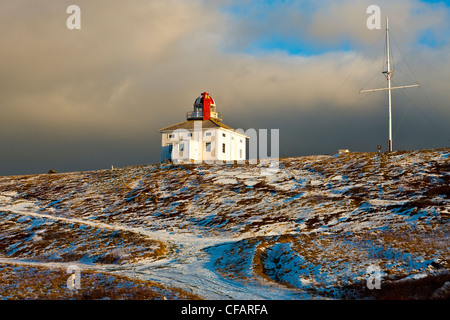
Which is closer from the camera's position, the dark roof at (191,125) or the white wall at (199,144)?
the white wall at (199,144)

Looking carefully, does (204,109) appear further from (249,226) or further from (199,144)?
(249,226)

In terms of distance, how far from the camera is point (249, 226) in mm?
39375

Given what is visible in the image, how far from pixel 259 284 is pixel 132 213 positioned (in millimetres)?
29485

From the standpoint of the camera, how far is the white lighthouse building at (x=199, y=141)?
7006 cm

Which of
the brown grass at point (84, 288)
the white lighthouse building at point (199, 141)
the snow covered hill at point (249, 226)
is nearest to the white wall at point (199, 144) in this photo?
the white lighthouse building at point (199, 141)

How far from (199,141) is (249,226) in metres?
33.9

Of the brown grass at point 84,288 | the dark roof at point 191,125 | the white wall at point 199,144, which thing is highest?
the dark roof at point 191,125

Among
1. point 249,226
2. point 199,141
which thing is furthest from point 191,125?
point 249,226

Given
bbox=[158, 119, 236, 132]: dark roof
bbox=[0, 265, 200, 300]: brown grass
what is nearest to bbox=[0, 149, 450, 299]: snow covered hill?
bbox=[0, 265, 200, 300]: brown grass

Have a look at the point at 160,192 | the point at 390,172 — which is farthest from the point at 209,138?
the point at 390,172

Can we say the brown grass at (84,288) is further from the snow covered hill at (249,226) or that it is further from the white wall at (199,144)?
the white wall at (199,144)

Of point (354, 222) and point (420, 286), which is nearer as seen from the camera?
point (420, 286)

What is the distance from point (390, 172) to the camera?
50312mm
